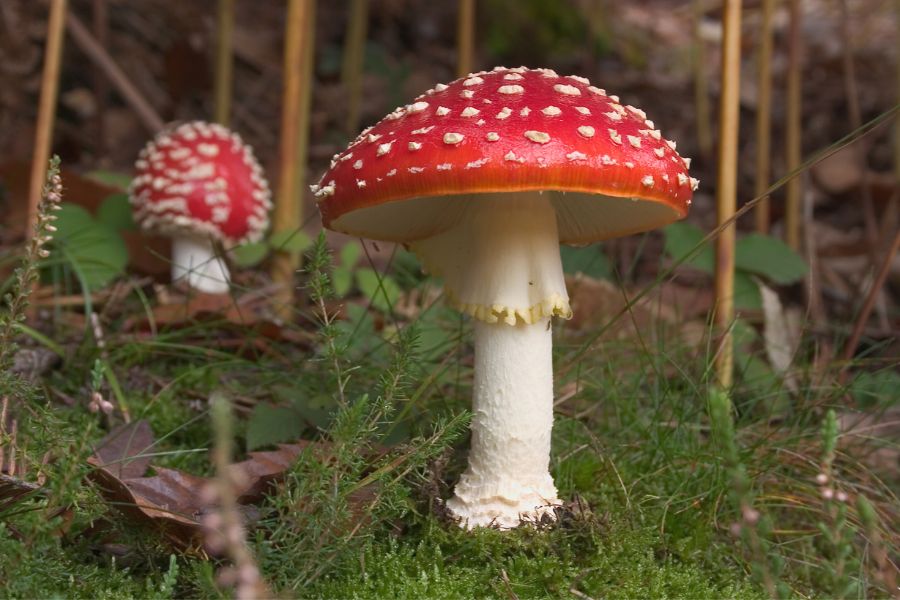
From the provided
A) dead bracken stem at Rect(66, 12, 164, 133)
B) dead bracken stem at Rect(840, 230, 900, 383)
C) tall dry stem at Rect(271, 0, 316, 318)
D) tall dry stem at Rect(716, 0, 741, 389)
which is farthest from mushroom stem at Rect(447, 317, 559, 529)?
dead bracken stem at Rect(66, 12, 164, 133)

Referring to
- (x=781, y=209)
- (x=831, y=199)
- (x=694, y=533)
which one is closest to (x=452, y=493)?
(x=694, y=533)

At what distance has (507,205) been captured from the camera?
1.85 m

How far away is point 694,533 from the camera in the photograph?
1.90 m

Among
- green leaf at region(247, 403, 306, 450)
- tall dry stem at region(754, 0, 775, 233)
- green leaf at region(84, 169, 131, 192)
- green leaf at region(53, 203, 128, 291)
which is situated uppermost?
tall dry stem at region(754, 0, 775, 233)

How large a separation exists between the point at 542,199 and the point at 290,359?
44.1 inches

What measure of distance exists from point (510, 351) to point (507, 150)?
545 millimetres

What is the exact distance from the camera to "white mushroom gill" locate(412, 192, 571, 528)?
1.85 metres

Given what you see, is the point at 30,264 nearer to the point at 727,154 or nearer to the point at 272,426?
the point at 272,426

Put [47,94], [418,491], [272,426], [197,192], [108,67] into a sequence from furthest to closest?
[108,67]
[197,192]
[47,94]
[272,426]
[418,491]

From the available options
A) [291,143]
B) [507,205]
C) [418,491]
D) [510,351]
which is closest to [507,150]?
[507,205]

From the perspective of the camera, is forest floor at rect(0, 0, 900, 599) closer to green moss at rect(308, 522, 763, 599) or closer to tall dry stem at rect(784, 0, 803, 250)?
green moss at rect(308, 522, 763, 599)

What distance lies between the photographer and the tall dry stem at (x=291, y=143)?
3188 millimetres

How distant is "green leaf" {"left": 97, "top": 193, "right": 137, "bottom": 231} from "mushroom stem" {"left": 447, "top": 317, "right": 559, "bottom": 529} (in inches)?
88.1

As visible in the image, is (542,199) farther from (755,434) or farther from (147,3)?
(147,3)
